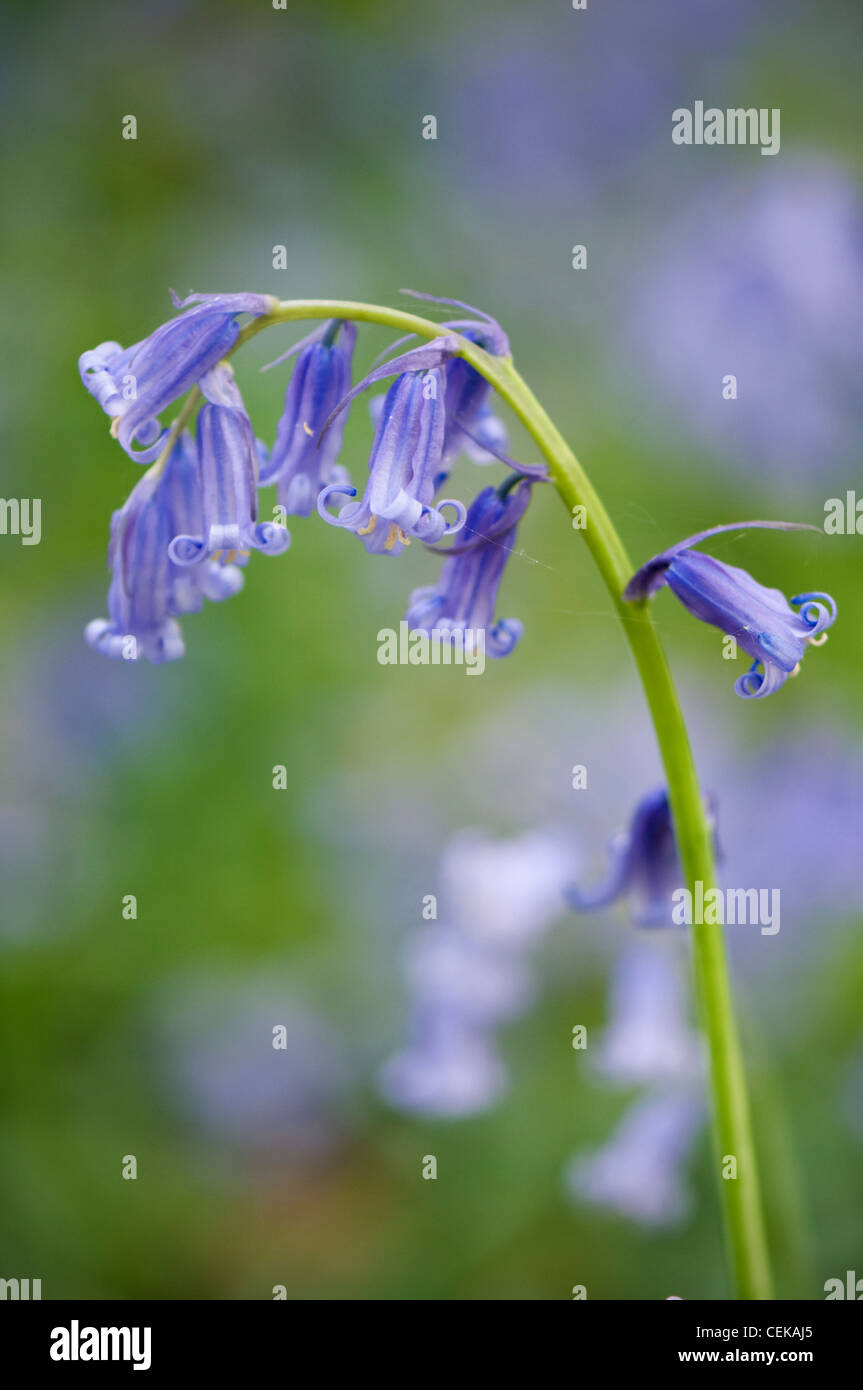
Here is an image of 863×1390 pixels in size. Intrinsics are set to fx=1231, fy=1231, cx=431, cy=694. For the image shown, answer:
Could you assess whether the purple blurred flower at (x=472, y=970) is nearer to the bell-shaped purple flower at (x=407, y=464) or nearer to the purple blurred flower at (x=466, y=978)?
the purple blurred flower at (x=466, y=978)

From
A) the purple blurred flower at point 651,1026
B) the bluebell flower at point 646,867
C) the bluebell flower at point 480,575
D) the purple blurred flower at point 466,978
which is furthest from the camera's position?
the purple blurred flower at point 466,978

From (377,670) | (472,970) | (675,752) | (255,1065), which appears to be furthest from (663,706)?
(377,670)

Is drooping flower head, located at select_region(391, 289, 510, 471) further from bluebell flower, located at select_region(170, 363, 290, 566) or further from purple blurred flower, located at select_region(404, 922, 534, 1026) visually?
purple blurred flower, located at select_region(404, 922, 534, 1026)

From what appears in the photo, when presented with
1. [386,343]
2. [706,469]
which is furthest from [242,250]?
[706,469]

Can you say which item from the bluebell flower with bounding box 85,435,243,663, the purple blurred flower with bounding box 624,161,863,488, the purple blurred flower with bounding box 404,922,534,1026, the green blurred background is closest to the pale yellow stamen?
the bluebell flower with bounding box 85,435,243,663

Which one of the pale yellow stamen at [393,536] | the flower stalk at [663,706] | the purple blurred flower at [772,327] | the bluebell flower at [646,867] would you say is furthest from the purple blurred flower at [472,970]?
the purple blurred flower at [772,327]

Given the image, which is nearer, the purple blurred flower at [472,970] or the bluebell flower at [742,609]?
the bluebell flower at [742,609]
